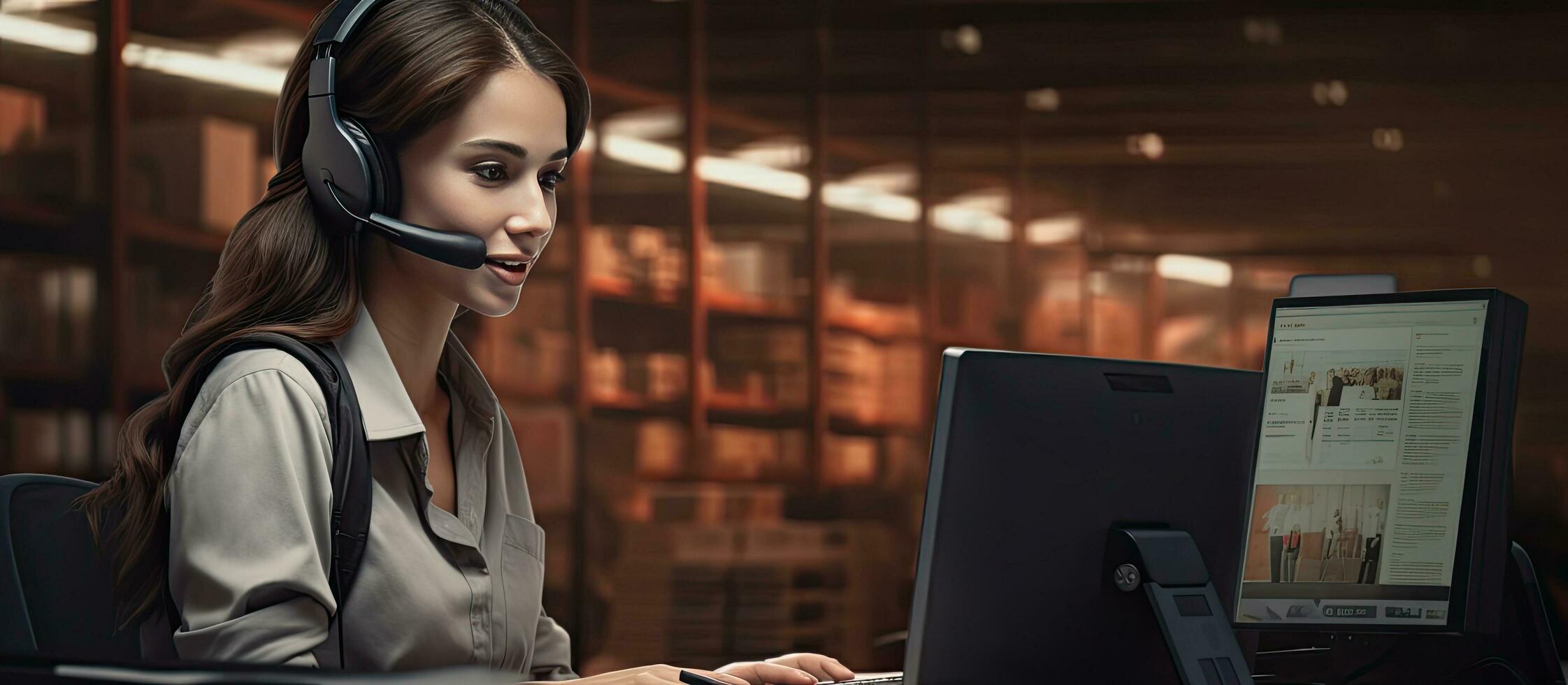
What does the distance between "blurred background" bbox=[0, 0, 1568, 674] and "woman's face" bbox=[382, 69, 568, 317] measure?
2.98 meters

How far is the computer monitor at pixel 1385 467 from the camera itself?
96 centimetres

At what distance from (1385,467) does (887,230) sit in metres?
3.41

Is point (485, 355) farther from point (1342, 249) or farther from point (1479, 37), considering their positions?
point (1479, 37)

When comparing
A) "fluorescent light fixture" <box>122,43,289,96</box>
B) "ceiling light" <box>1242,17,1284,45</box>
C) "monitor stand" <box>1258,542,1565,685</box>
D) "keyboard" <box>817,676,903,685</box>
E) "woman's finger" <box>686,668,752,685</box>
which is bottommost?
"keyboard" <box>817,676,903,685</box>

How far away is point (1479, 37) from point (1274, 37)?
0.71 metres

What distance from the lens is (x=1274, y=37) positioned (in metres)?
A: 4.30

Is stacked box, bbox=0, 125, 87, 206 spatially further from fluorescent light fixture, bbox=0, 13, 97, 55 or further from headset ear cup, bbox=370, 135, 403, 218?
headset ear cup, bbox=370, 135, 403, 218

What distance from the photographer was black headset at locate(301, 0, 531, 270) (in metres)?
1.13

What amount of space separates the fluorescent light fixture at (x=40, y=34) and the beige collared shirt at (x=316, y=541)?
10.9ft

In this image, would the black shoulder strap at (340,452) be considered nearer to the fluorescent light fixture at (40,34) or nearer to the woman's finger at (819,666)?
the woman's finger at (819,666)

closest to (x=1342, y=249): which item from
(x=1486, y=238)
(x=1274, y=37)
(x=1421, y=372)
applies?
(x=1486, y=238)

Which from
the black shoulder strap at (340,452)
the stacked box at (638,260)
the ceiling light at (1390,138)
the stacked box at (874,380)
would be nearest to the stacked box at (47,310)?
the stacked box at (638,260)

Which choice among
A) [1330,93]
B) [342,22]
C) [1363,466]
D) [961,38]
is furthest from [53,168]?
[1330,93]

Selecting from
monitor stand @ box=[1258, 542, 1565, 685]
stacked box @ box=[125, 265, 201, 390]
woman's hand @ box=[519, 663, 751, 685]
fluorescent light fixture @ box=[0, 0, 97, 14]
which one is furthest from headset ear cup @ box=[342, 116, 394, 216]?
fluorescent light fixture @ box=[0, 0, 97, 14]
